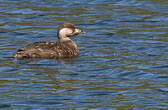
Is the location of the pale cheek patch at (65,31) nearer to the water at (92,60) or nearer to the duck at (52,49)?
the duck at (52,49)

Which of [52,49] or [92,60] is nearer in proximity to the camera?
[92,60]

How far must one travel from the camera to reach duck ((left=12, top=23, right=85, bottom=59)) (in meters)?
15.4

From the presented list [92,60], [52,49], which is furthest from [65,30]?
[92,60]

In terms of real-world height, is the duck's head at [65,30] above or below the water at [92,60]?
above

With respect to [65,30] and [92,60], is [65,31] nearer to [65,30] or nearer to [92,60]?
[65,30]

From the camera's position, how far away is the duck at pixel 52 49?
608 inches

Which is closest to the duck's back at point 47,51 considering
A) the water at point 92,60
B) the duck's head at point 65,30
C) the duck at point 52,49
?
the duck at point 52,49

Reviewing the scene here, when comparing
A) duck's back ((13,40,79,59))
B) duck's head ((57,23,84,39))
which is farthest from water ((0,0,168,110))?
duck's head ((57,23,84,39))

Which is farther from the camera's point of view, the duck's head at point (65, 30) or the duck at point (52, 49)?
the duck's head at point (65, 30)

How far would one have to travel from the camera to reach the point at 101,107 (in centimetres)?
1061

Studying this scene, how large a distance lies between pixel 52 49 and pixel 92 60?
4.10ft

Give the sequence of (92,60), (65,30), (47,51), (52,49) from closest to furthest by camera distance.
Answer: (92,60) → (47,51) → (52,49) → (65,30)

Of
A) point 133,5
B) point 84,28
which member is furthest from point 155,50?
point 133,5

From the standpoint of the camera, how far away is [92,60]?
15219mm
